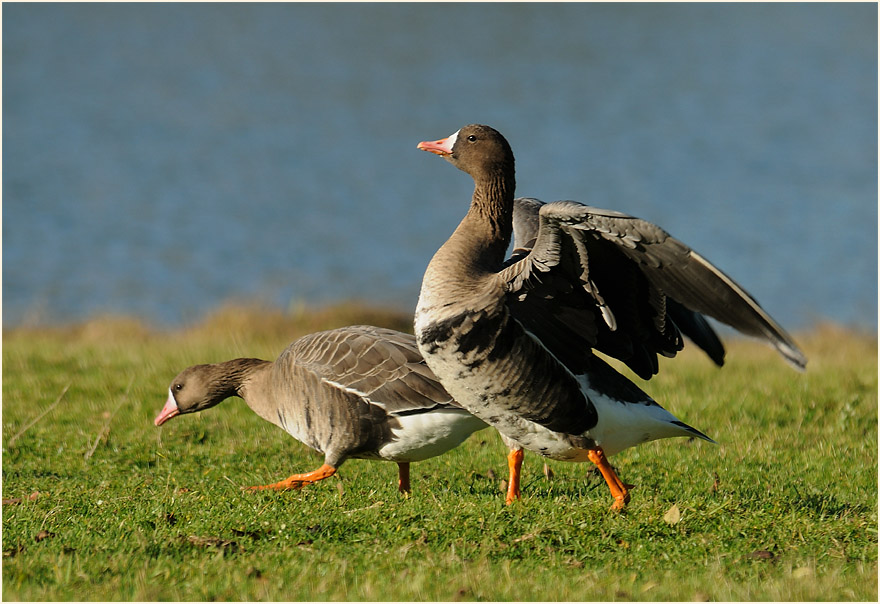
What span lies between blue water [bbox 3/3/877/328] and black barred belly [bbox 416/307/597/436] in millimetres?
10938

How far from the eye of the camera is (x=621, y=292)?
5.77 meters

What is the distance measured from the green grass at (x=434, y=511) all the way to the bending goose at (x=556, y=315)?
0.52 m

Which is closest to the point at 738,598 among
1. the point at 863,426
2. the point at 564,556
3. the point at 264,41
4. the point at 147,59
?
the point at 564,556

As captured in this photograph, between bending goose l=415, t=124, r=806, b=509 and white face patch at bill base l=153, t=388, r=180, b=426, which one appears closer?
bending goose l=415, t=124, r=806, b=509

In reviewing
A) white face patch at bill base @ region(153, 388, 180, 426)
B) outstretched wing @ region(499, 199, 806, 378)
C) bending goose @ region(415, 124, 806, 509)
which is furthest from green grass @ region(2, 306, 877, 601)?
outstretched wing @ region(499, 199, 806, 378)

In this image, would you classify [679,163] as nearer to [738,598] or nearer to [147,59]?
[147,59]

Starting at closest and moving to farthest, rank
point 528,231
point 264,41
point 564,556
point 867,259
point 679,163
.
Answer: point 564,556, point 528,231, point 867,259, point 679,163, point 264,41

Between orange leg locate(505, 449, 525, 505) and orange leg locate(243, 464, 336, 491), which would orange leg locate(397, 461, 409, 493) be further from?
orange leg locate(505, 449, 525, 505)

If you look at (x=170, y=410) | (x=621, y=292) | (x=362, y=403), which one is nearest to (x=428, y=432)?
(x=362, y=403)

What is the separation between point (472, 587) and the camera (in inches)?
190

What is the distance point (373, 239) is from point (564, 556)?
63.3 feet

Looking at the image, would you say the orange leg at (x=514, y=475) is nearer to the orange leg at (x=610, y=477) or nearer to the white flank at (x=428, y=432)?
the white flank at (x=428, y=432)

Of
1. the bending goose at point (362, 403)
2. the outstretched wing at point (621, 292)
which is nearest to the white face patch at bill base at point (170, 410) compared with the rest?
the bending goose at point (362, 403)

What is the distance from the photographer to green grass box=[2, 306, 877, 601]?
4.86 meters
